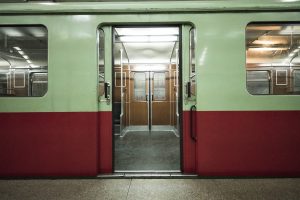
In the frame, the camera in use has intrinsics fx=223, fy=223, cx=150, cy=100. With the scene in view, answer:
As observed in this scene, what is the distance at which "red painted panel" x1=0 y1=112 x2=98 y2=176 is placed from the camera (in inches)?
123

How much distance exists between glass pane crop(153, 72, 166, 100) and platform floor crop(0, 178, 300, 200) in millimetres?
6127

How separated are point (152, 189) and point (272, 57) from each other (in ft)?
11.5

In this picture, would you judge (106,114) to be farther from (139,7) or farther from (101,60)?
(139,7)

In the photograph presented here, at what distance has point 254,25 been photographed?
317cm

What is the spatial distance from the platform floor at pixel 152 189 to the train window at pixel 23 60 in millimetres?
1277

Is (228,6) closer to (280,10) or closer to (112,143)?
(280,10)

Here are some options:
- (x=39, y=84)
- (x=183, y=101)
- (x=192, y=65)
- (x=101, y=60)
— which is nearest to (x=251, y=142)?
(x=183, y=101)

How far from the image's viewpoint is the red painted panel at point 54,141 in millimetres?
3127

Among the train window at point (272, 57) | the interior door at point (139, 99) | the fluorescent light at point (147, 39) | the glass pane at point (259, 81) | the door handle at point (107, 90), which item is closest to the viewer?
the door handle at point (107, 90)

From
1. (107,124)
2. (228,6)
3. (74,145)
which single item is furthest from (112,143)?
(228,6)

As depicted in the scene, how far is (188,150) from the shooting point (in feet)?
10.6

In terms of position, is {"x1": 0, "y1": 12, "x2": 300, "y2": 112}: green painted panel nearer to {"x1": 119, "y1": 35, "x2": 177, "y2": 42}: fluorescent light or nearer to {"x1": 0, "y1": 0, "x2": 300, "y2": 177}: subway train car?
{"x1": 0, "y1": 0, "x2": 300, "y2": 177}: subway train car

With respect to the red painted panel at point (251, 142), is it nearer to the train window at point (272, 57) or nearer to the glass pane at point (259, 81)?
the train window at point (272, 57)

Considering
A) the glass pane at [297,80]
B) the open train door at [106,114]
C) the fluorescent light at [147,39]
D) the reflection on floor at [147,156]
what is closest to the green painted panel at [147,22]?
the open train door at [106,114]
